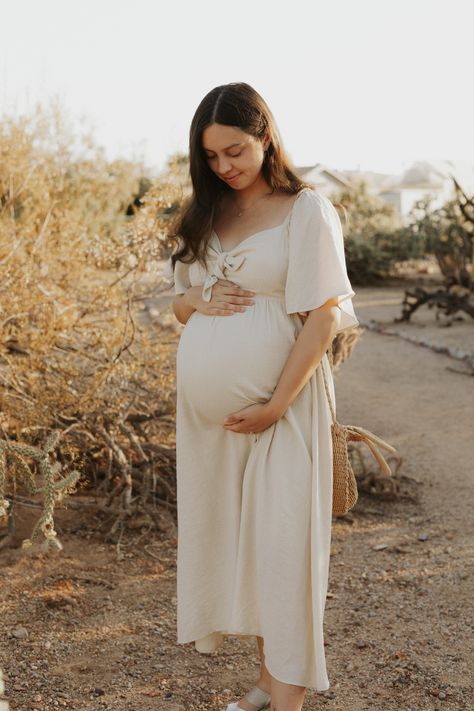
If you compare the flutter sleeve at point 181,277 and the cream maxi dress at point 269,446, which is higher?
the flutter sleeve at point 181,277

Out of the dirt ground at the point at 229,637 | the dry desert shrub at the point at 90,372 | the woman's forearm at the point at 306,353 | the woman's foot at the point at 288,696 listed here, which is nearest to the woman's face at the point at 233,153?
the woman's forearm at the point at 306,353

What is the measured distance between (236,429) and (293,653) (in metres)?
0.64

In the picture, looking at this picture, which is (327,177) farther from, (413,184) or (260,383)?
(260,383)

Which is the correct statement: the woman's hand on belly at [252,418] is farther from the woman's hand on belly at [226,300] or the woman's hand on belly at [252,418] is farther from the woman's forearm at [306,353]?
the woman's hand on belly at [226,300]

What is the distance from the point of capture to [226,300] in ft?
7.57

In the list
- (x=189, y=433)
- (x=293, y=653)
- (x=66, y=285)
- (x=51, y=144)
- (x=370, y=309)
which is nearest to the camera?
(x=293, y=653)

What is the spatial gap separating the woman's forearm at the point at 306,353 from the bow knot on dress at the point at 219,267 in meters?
0.26

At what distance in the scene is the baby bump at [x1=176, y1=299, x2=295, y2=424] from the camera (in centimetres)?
225

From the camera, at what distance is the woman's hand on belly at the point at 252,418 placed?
7.30 feet

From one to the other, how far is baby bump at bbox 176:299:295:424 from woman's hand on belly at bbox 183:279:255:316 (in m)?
0.02

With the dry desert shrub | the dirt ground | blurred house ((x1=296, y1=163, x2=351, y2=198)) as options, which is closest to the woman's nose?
the dirt ground

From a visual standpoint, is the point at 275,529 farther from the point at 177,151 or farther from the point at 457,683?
the point at 177,151

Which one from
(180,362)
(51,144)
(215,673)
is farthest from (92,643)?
(51,144)

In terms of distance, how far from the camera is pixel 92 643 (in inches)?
121
